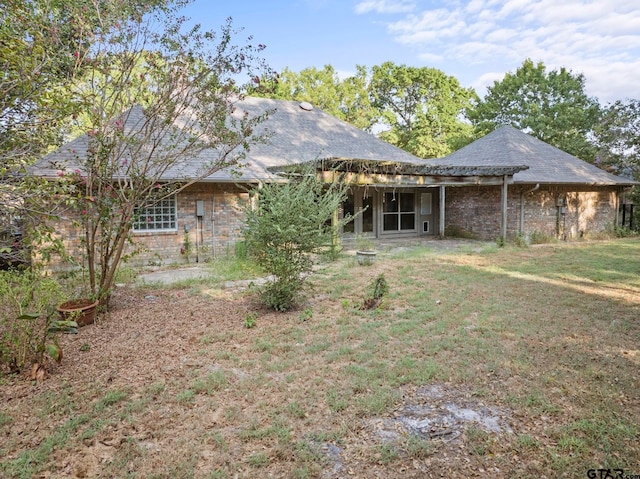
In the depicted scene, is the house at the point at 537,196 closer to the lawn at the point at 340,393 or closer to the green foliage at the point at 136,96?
the lawn at the point at 340,393

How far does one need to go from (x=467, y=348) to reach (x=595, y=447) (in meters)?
1.71

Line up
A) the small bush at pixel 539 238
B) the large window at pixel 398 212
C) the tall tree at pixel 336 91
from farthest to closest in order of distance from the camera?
the tall tree at pixel 336 91, the large window at pixel 398 212, the small bush at pixel 539 238

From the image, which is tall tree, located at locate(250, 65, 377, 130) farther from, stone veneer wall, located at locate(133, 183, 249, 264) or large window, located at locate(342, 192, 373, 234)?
stone veneer wall, located at locate(133, 183, 249, 264)

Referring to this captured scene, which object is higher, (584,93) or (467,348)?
(584,93)

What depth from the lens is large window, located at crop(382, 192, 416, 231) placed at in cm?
1549

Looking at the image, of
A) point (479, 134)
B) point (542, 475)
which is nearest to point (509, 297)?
point (542, 475)

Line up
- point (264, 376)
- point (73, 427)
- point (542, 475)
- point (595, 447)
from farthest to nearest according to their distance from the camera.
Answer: point (264, 376) < point (73, 427) < point (595, 447) < point (542, 475)

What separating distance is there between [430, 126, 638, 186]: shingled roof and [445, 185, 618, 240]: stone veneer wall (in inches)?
19.2

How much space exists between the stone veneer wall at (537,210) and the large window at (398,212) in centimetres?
162

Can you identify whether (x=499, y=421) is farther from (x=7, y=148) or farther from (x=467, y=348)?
(x=7, y=148)

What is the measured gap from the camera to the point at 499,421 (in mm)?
2881

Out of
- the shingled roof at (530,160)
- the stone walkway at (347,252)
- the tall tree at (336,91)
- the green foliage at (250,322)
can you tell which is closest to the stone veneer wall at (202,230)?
the stone walkway at (347,252)

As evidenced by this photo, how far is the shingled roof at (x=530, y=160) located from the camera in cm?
1459

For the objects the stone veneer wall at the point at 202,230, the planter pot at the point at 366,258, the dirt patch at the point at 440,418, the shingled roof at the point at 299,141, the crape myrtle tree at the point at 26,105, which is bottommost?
the dirt patch at the point at 440,418
